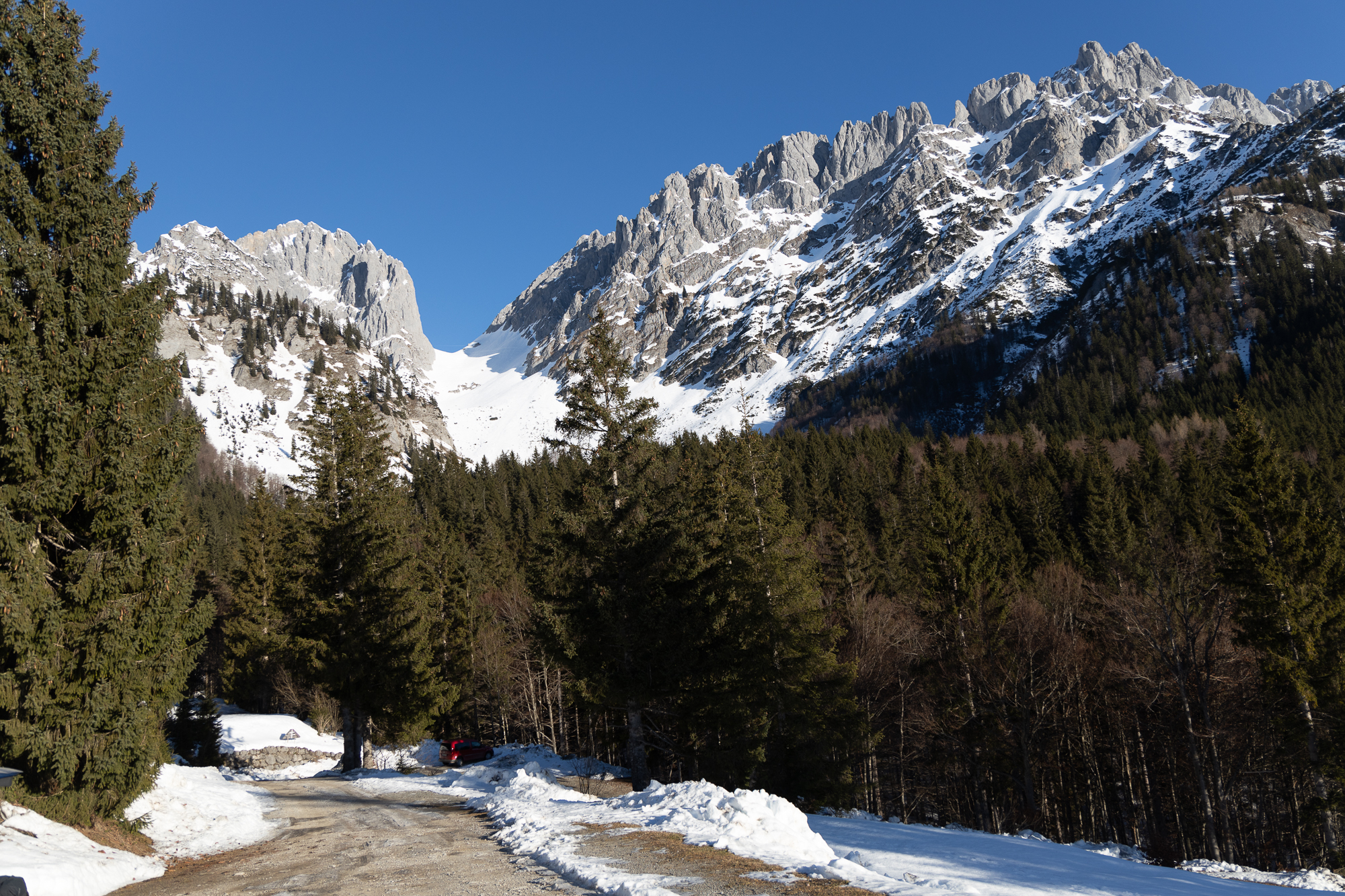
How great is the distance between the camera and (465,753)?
1336 inches

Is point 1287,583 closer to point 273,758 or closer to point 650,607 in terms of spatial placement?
point 650,607

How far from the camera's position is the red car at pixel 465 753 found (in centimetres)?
3375

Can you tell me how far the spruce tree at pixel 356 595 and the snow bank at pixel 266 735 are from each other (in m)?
5.97

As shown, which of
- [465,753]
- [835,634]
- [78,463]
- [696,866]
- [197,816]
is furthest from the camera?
[465,753]

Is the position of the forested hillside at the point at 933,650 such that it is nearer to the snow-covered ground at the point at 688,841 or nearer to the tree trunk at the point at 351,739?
the tree trunk at the point at 351,739

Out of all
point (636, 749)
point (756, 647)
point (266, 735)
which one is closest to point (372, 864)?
point (636, 749)

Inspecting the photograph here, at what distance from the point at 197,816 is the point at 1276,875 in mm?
25780

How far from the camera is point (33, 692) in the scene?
9102mm

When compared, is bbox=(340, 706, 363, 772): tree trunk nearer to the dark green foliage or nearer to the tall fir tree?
the dark green foliage

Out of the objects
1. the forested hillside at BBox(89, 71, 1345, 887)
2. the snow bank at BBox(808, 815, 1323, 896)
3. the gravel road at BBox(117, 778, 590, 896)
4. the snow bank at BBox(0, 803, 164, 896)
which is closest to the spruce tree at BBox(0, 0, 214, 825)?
the snow bank at BBox(0, 803, 164, 896)

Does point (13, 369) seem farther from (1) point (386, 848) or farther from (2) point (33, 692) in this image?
(1) point (386, 848)

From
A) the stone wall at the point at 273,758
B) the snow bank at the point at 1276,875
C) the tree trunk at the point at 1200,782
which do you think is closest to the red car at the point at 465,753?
the stone wall at the point at 273,758

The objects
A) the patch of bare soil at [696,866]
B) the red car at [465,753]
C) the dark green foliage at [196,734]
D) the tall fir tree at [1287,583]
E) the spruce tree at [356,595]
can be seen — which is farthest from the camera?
the red car at [465,753]

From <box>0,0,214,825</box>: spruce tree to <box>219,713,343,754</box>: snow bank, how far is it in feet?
76.2
